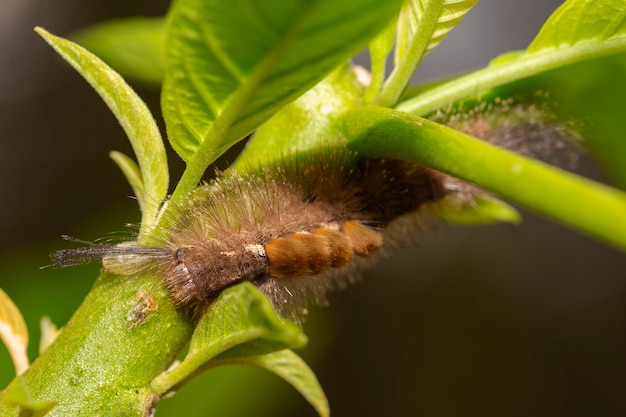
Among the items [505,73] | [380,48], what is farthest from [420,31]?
[505,73]

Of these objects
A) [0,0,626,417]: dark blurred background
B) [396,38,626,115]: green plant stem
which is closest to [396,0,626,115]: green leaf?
[396,38,626,115]: green plant stem

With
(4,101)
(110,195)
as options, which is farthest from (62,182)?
(4,101)

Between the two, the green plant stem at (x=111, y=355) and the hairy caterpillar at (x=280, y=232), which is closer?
the green plant stem at (x=111, y=355)

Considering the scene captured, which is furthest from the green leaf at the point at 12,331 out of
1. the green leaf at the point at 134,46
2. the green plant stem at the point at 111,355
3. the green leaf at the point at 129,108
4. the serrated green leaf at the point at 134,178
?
the green leaf at the point at 134,46

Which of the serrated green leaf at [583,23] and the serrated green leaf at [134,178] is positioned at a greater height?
the serrated green leaf at [583,23]

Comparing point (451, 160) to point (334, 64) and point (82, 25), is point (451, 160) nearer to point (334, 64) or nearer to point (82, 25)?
point (334, 64)

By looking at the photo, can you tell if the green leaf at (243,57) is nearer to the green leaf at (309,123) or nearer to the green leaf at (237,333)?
the green leaf at (237,333)
